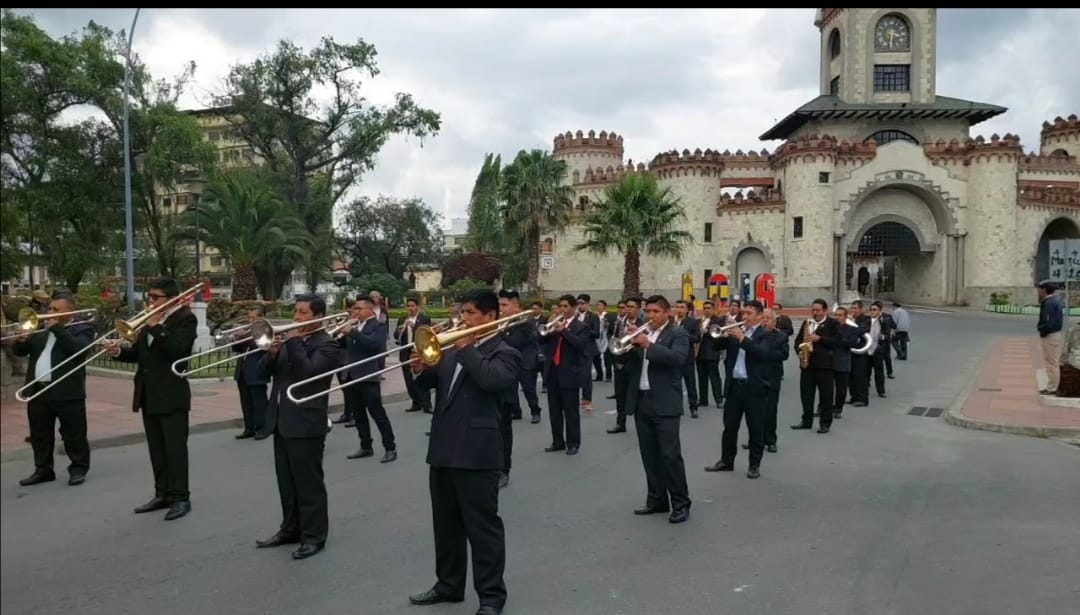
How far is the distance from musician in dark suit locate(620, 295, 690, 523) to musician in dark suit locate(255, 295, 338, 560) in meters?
2.64

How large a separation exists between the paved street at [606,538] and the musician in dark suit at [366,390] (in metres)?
0.29

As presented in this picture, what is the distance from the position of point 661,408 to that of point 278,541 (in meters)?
3.21

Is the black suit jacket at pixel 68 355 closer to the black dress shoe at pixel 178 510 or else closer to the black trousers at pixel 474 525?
the black dress shoe at pixel 178 510

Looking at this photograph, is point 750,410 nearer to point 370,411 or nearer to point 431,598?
point 370,411

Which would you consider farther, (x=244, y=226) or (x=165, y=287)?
(x=244, y=226)

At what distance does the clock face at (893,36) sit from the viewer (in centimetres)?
5544

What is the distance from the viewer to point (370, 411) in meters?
9.17

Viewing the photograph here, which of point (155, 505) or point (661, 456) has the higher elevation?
point (661, 456)

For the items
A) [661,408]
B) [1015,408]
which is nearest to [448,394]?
[661,408]

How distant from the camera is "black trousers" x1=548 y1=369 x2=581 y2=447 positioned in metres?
9.74

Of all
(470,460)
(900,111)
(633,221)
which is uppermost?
(900,111)

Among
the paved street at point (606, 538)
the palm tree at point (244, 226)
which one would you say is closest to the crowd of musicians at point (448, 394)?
the paved street at point (606, 538)

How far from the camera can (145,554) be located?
17.9 feet

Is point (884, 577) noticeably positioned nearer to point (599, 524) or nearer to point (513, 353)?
point (599, 524)
